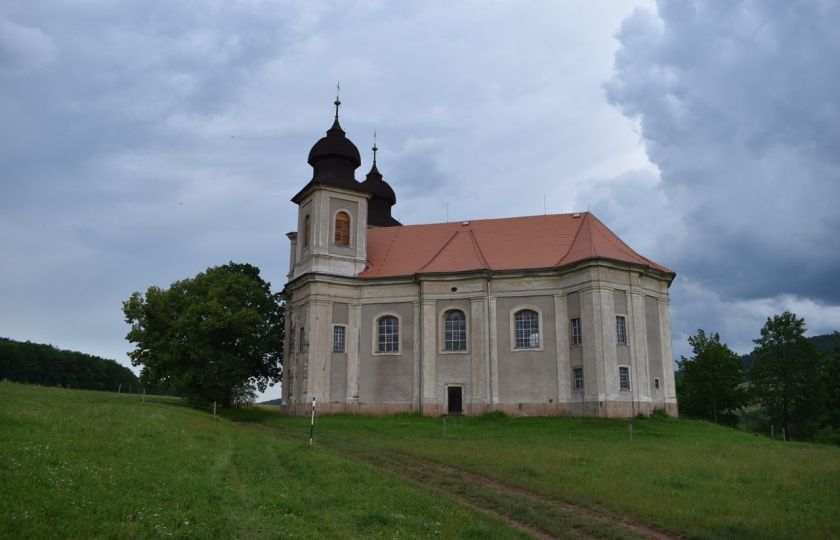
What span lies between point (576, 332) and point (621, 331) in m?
2.30

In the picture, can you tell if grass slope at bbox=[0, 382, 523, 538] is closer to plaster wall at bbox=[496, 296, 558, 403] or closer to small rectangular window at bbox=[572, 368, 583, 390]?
plaster wall at bbox=[496, 296, 558, 403]

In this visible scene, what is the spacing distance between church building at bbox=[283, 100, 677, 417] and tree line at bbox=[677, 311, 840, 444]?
16.9m

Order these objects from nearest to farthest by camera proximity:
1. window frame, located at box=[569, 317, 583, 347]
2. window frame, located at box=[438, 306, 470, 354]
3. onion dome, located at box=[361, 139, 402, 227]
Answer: window frame, located at box=[569, 317, 583, 347] → window frame, located at box=[438, 306, 470, 354] → onion dome, located at box=[361, 139, 402, 227]

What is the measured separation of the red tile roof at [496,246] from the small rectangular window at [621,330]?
10.0ft

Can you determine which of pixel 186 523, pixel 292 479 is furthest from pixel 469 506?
pixel 186 523

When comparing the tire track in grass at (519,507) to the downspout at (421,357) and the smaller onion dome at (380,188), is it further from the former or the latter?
the smaller onion dome at (380,188)

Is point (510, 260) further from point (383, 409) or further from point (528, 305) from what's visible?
point (383, 409)

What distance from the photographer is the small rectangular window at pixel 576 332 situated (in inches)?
1369

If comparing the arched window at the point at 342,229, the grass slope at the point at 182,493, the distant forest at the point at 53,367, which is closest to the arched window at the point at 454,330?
the arched window at the point at 342,229

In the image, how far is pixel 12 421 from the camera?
48.8 ft

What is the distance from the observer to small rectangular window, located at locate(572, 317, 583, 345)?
34781mm

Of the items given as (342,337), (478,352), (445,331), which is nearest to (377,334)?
(342,337)

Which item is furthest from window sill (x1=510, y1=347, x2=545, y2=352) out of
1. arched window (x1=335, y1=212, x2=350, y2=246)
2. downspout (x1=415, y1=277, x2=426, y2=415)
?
arched window (x1=335, y1=212, x2=350, y2=246)

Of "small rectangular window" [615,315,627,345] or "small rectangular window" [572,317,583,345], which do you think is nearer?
"small rectangular window" [615,315,627,345]
